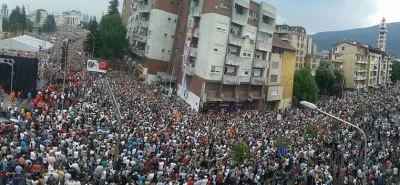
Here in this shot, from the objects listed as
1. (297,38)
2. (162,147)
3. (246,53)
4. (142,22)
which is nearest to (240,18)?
(246,53)

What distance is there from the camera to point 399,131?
116ft

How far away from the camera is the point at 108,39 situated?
2174 inches

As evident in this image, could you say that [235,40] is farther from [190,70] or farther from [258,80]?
[258,80]

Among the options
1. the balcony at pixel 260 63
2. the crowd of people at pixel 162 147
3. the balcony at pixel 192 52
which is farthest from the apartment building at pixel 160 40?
the crowd of people at pixel 162 147

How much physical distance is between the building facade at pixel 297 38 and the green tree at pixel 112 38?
40.8 meters

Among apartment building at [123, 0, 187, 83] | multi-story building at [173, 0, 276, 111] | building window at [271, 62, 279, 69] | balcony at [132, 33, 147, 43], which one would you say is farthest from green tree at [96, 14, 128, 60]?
building window at [271, 62, 279, 69]

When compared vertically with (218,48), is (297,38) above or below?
above

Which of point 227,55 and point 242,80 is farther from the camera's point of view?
point 242,80

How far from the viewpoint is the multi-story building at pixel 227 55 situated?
41.8m

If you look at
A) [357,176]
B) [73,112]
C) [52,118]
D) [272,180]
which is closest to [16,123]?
[52,118]

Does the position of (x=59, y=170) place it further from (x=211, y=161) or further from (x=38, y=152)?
(x=211, y=161)

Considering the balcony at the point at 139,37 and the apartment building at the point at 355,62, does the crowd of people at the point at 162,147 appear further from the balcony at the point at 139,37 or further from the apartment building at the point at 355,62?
the apartment building at the point at 355,62

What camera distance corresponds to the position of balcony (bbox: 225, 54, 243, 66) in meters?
43.3

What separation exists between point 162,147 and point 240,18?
24852 mm
